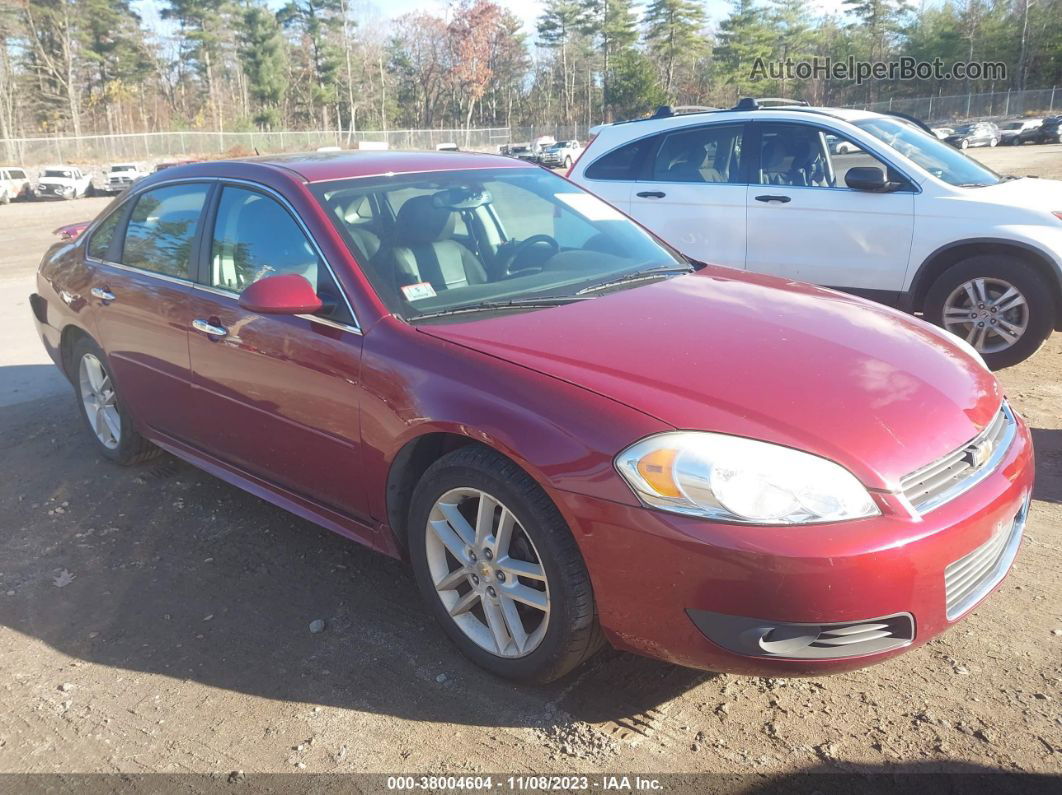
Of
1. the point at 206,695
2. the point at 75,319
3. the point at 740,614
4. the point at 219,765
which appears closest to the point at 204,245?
the point at 75,319

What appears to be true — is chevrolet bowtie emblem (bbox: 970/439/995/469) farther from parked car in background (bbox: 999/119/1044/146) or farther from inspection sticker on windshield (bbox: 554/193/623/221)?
parked car in background (bbox: 999/119/1044/146)

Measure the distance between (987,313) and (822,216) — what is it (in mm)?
1358

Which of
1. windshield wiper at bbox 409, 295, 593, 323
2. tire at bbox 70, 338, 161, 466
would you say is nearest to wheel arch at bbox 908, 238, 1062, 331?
windshield wiper at bbox 409, 295, 593, 323

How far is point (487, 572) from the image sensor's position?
2.79 meters

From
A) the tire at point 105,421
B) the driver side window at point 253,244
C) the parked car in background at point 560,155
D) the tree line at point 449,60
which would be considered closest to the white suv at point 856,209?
the driver side window at point 253,244

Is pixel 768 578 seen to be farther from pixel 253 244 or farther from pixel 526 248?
pixel 253 244

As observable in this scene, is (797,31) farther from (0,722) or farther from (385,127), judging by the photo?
(0,722)

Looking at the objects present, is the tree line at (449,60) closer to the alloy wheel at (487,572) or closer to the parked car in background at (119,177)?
the parked car in background at (119,177)

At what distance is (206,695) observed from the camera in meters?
2.86

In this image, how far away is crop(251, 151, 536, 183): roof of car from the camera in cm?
367

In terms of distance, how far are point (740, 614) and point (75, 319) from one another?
164 inches

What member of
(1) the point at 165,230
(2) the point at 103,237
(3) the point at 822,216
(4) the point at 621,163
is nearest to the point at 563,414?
(1) the point at 165,230

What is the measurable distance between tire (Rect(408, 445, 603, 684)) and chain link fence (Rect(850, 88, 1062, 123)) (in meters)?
68.8

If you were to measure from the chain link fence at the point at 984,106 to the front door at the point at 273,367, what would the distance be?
68140 mm
